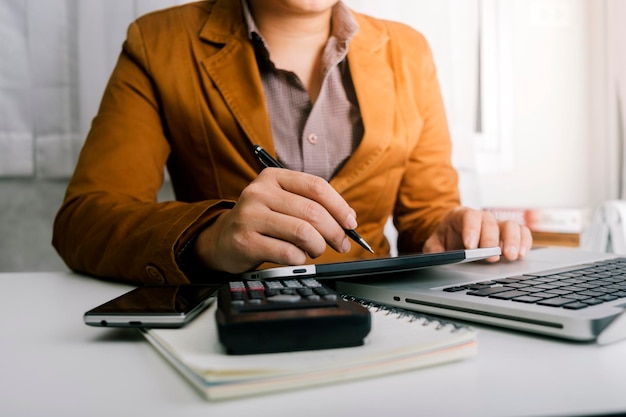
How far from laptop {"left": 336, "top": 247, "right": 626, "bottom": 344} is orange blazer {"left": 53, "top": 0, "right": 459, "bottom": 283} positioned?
1.09 ft

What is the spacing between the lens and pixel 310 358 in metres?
0.33

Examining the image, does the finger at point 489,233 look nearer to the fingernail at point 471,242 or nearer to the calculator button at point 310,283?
the fingernail at point 471,242

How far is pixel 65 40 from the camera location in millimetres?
1344

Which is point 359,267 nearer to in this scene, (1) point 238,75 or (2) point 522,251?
(2) point 522,251

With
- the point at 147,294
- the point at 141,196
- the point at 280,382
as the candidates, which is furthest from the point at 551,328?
the point at 141,196

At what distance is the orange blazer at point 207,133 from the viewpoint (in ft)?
2.89

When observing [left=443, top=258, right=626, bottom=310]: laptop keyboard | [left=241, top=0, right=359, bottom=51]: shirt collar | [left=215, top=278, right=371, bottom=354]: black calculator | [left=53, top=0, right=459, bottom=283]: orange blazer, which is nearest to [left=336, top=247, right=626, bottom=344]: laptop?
[left=443, top=258, right=626, bottom=310]: laptop keyboard

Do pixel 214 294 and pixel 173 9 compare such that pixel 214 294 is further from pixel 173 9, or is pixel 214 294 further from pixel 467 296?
pixel 173 9

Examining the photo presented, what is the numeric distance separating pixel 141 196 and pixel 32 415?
0.68 meters

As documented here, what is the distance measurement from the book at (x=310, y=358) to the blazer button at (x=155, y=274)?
296 mm

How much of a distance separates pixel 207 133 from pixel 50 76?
1.88 feet

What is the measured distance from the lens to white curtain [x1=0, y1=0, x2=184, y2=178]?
1.32 metres

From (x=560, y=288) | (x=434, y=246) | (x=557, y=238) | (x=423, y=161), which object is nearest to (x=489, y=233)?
(x=434, y=246)

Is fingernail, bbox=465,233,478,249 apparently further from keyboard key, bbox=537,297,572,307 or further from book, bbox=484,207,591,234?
book, bbox=484,207,591,234
